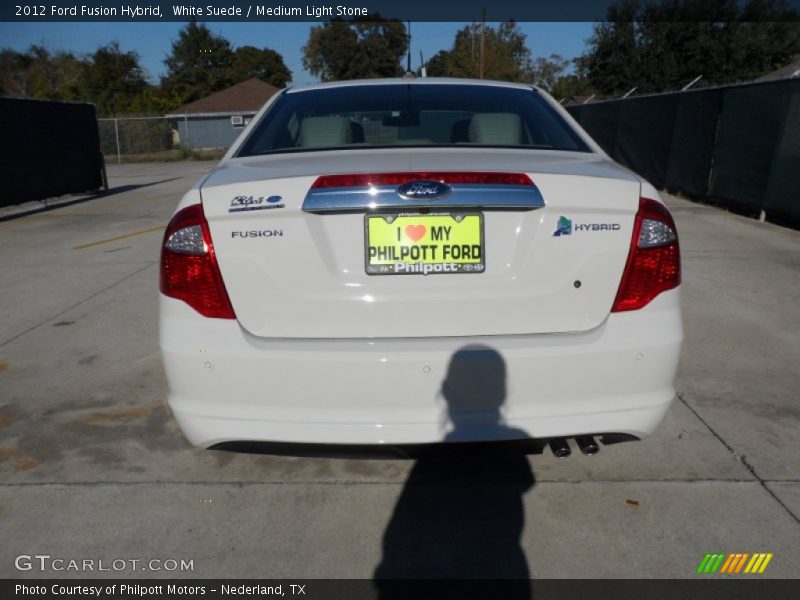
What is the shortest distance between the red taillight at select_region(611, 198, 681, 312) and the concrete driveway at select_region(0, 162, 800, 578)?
0.89m

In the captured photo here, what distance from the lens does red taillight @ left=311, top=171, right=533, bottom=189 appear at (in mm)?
2094

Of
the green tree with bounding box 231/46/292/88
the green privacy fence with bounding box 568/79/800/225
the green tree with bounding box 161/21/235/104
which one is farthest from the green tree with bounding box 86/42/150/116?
the green privacy fence with bounding box 568/79/800/225

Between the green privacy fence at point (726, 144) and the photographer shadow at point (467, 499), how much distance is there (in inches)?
316

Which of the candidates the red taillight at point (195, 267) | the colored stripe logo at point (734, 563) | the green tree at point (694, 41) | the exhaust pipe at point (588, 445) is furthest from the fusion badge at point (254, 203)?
the green tree at point (694, 41)

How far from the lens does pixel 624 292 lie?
2174 mm

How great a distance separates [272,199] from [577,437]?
1.30 meters

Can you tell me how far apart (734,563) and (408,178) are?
1718 mm

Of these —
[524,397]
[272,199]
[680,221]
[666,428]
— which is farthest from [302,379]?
[680,221]

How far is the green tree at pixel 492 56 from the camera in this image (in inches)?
1897

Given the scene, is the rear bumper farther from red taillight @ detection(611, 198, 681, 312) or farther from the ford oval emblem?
the ford oval emblem

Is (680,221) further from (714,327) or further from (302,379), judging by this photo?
(302,379)

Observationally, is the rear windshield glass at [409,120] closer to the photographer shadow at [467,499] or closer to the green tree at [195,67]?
the photographer shadow at [467,499]

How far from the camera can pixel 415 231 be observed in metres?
2.09

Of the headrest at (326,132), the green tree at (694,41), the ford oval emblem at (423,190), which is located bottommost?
the ford oval emblem at (423,190)
